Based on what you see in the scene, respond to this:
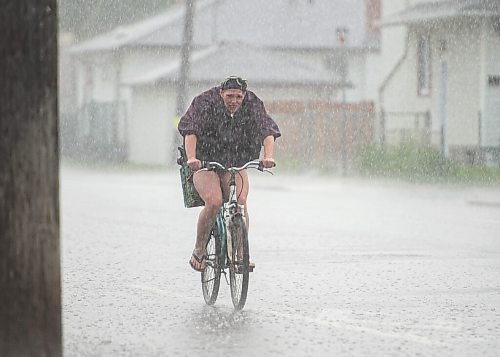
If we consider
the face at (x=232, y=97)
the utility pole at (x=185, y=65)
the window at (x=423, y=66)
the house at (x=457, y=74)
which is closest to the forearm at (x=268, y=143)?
the face at (x=232, y=97)

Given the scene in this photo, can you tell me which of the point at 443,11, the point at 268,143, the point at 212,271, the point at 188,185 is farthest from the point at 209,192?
the point at 443,11

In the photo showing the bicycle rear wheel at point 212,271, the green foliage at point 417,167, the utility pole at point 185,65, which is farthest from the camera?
the utility pole at point 185,65

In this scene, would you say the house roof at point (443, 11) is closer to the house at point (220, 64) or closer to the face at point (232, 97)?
the house at point (220, 64)

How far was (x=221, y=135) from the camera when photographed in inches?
366

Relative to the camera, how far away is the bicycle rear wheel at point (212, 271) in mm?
9375

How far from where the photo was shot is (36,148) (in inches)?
241

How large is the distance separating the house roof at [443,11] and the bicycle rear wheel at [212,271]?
26.6 metres

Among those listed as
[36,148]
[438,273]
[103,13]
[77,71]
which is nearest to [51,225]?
[36,148]

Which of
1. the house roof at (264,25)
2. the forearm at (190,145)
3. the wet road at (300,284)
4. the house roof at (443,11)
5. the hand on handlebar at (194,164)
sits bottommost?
the wet road at (300,284)

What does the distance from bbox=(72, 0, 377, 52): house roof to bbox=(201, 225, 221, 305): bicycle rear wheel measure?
1674 inches

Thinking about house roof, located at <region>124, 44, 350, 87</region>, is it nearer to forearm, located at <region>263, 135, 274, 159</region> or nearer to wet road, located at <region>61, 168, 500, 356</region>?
wet road, located at <region>61, 168, 500, 356</region>

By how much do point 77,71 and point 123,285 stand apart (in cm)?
5202

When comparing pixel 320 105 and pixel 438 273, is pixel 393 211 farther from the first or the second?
pixel 320 105

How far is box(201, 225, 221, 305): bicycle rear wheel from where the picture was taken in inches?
369
